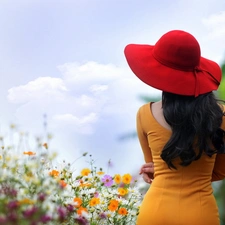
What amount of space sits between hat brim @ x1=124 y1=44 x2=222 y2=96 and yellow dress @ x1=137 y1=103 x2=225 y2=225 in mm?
160

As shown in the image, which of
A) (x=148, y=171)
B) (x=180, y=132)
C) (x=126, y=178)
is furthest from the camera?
(x=126, y=178)

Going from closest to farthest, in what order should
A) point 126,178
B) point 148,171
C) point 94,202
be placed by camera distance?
point 148,171
point 94,202
point 126,178

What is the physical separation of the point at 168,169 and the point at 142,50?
555mm

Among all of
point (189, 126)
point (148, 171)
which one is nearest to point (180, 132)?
point (189, 126)

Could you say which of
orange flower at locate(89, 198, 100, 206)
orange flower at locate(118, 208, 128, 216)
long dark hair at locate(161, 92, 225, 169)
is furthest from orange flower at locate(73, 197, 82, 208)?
long dark hair at locate(161, 92, 225, 169)

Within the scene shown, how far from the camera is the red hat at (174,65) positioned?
2.22 m

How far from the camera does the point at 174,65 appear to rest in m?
2.29

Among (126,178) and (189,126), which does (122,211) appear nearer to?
(126,178)

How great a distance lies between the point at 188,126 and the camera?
2.17 m

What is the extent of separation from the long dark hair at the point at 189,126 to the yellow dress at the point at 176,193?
0.05 m

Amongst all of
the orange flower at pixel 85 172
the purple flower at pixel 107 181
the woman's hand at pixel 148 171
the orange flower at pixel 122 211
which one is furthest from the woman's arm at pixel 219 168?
the orange flower at pixel 85 172

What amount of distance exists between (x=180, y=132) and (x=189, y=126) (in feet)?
0.15

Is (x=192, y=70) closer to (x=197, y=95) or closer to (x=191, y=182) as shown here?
(x=197, y=95)

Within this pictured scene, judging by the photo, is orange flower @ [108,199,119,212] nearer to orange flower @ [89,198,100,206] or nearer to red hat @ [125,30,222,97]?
orange flower @ [89,198,100,206]
